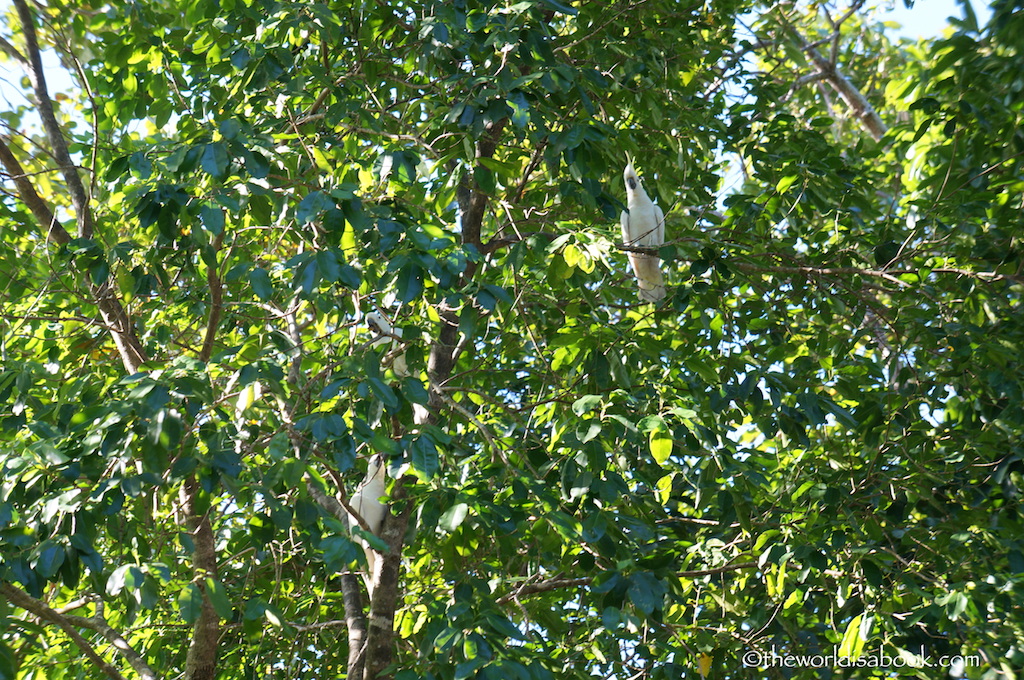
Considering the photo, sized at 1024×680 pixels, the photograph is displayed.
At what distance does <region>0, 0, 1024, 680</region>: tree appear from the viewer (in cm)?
172

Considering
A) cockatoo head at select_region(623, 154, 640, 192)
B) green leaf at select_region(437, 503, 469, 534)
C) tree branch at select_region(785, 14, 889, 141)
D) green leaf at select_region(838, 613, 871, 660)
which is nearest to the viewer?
green leaf at select_region(437, 503, 469, 534)

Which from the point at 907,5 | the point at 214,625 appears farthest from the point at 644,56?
the point at 214,625

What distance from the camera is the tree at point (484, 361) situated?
1.72 metres

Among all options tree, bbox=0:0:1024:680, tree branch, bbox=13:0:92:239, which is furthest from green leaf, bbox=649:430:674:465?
tree branch, bbox=13:0:92:239

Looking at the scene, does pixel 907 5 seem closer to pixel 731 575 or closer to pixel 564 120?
pixel 564 120

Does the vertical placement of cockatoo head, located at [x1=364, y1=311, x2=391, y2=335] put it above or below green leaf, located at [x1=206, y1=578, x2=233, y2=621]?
above

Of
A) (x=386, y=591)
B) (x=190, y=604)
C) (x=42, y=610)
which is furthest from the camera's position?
(x=386, y=591)

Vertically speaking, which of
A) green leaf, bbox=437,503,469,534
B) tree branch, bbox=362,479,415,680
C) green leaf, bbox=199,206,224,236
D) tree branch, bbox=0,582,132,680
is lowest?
tree branch, bbox=362,479,415,680

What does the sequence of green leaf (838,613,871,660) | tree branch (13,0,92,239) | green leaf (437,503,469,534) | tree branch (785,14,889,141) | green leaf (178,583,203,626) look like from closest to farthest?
green leaf (178,583,203,626) → green leaf (437,503,469,534) → green leaf (838,613,871,660) → tree branch (13,0,92,239) → tree branch (785,14,889,141)

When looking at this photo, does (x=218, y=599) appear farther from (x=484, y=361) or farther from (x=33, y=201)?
(x=484, y=361)

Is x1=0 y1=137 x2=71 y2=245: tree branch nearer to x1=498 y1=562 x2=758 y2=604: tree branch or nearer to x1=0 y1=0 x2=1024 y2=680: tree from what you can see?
x1=0 y1=0 x2=1024 y2=680: tree

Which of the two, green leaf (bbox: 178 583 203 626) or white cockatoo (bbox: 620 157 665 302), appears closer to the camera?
green leaf (bbox: 178 583 203 626)

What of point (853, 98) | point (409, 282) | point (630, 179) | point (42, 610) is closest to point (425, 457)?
point (409, 282)

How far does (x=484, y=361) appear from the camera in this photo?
2906 millimetres
